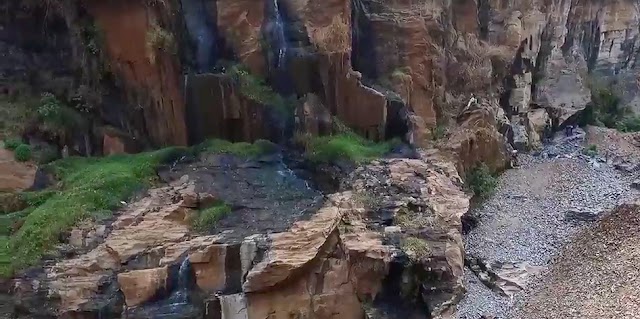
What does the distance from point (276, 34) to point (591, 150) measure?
1747 centimetres

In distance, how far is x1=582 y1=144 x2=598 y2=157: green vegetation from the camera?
2664 centimetres

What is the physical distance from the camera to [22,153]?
552 inches

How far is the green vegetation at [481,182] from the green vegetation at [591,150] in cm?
770

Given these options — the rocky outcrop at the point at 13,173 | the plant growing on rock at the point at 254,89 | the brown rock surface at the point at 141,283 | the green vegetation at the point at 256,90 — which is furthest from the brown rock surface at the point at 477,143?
the rocky outcrop at the point at 13,173

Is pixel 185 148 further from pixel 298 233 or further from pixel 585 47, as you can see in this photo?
pixel 585 47

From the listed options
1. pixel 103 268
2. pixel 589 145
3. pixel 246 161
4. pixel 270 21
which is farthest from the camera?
pixel 589 145

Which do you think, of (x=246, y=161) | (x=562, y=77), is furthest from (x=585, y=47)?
(x=246, y=161)

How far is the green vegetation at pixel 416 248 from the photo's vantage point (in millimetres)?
11438

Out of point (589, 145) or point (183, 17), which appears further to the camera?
point (589, 145)

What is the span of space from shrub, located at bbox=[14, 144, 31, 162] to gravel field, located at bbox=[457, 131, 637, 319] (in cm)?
1078

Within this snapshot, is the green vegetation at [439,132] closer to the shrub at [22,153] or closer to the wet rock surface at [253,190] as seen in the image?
the wet rock surface at [253,190]

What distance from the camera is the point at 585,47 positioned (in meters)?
36.3

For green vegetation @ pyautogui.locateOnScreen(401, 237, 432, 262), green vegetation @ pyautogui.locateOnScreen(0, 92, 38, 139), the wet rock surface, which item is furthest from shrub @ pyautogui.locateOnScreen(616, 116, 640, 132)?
green vegetation @ pyautogui.locateOnScreen(0, 92, 38, 139)

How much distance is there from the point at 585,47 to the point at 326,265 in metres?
31.0
